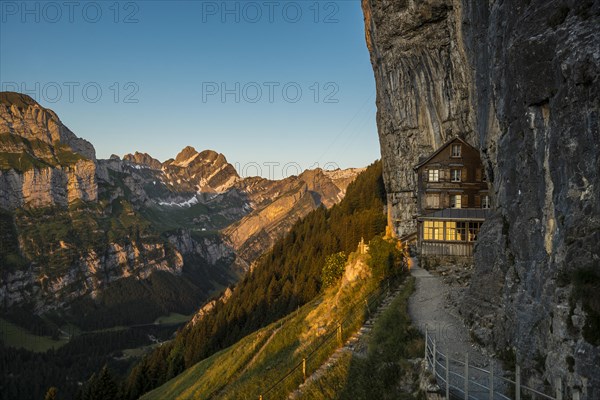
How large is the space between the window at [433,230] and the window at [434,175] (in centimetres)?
1026

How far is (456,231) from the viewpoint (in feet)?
139

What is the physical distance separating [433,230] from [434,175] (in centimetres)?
1126

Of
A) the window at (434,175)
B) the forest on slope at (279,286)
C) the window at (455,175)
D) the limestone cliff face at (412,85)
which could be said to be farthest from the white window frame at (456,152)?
the forest on slope at (279,286)

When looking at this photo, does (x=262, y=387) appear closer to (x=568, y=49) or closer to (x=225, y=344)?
(x=568, y=49)

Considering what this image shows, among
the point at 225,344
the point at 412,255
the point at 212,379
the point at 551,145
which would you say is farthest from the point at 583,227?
the point at 225,344

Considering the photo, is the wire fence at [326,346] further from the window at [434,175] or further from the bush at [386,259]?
the window at [434,175]

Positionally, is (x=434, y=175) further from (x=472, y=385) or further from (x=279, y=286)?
(x=279, y=286)

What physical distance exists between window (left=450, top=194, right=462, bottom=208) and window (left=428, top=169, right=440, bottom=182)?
2.63m

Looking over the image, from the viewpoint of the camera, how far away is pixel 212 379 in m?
48.3

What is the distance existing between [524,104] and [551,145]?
3096 mm

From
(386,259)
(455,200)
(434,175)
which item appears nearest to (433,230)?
(386,259)

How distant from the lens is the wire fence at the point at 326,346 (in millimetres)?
25391

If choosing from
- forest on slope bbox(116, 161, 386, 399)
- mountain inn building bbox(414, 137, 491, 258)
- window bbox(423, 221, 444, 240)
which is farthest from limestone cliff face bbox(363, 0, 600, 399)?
forest on slope bbox(116, 161, 386, 399)

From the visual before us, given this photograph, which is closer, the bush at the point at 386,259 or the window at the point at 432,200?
the bush at the point at 386,259
